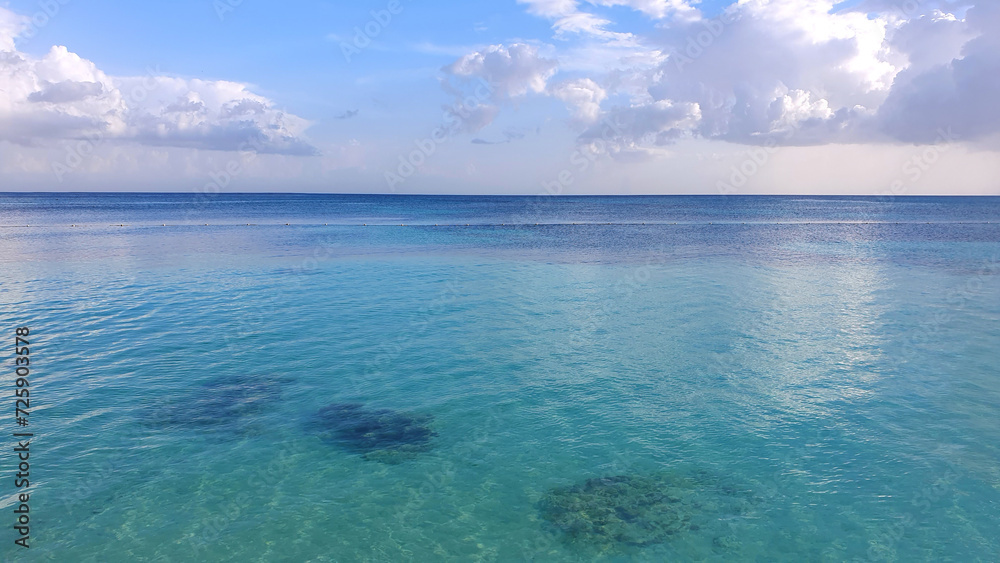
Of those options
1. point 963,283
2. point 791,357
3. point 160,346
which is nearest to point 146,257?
point 160,346

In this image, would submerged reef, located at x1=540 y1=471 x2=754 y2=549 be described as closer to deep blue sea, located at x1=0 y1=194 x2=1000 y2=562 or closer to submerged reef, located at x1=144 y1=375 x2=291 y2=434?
deep blue sea, located at x1=0 y1=194 x2=1000 y2=562

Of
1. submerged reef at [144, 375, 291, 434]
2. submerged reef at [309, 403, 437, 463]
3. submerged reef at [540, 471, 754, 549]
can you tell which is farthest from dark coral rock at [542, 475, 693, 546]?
submerged reef at [144, 375, 291, 434]

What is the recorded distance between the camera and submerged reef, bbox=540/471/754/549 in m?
11.0

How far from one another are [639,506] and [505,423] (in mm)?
4892

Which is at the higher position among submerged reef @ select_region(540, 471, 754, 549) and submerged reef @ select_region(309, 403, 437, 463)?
submerged reef @ select_region(309, 403, 437, 463)

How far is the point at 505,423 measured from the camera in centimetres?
1580

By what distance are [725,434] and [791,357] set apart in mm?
7846

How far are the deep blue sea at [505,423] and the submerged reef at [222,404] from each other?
0.10 m

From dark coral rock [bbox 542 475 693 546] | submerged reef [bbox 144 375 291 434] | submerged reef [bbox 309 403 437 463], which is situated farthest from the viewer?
submerged reef [bbox 144 375 291 434]

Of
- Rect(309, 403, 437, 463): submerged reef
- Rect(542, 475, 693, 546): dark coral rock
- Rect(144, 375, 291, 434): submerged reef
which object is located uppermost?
Rect(144, 375, 291, 434): submerged reef

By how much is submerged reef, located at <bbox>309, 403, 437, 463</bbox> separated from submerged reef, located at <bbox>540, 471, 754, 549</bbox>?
407 cm

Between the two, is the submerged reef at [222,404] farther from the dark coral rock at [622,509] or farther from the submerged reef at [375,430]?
the dark coral rock at [622,509]

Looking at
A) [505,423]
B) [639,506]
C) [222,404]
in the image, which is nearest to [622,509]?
[639,506]

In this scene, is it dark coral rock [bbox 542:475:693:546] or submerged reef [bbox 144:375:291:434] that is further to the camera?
submerged reef [bbox 144:375:291:434]
